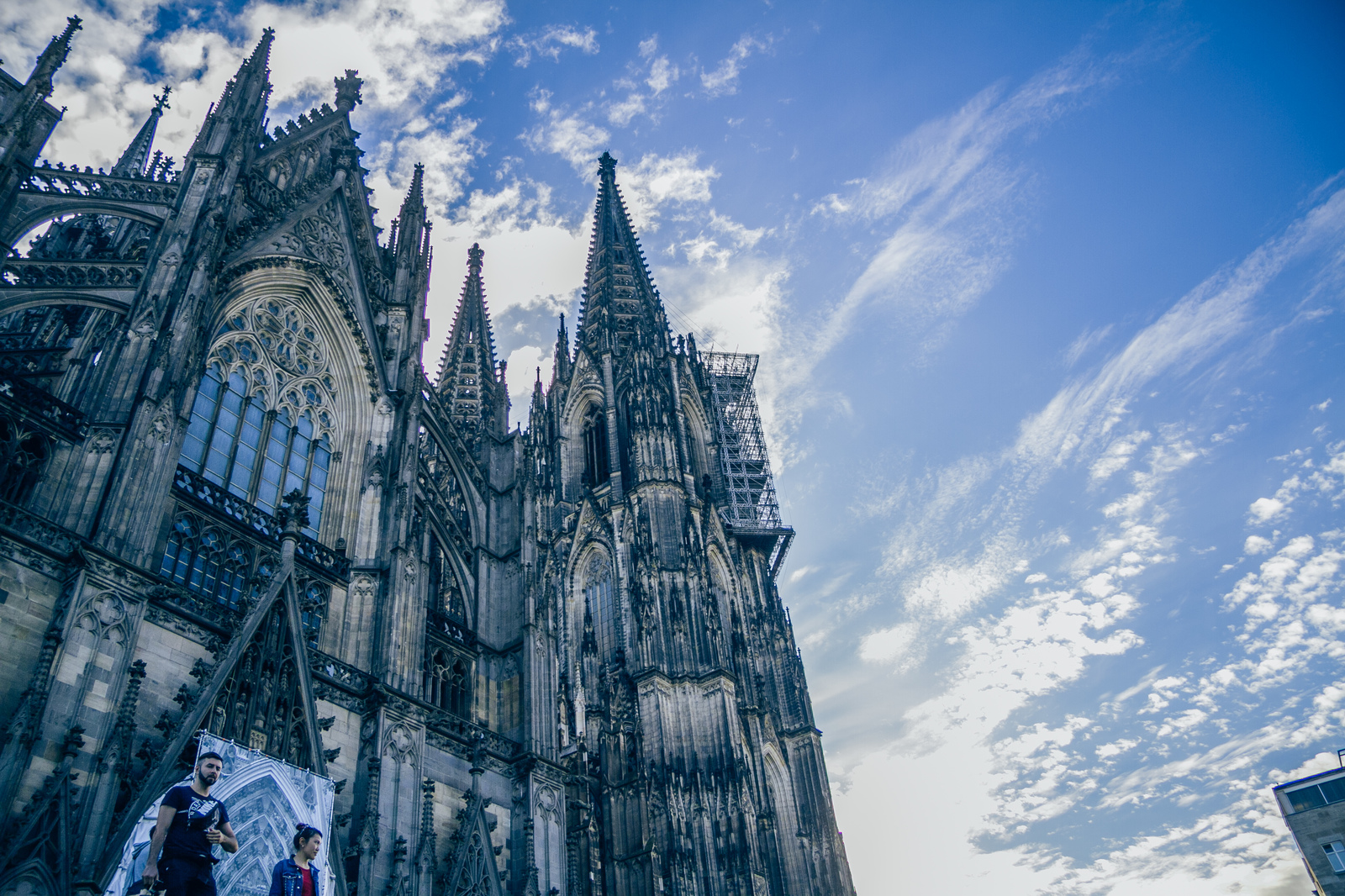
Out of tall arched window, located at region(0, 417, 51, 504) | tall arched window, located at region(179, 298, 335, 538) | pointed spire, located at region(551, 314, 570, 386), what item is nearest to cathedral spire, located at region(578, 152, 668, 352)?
pointed spire, located at region(551, 314, 570, 386)

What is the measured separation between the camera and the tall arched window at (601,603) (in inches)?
1544

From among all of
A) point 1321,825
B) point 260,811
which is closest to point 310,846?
point 260,811

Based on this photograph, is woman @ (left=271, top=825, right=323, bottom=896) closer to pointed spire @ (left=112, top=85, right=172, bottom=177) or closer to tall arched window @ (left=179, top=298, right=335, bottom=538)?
tall arched window @ (left=179, top=298, right=335, bottom=538)

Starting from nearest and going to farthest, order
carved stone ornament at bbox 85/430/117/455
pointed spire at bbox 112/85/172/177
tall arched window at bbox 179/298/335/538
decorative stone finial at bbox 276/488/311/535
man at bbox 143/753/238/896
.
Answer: man at bbox 143/753/238/896, carved stone ornament at bbox 85/430/117/455, decorative stone finial at bbox 276/488/311/535, tall arched window at bbox 179/298/335/538, pointed spire at bbox 112/85/172/177

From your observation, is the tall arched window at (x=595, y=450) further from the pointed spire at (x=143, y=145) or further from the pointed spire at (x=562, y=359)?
the pointed spire at (x=143, y=145)

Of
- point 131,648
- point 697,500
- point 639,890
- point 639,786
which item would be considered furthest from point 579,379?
point 131,648

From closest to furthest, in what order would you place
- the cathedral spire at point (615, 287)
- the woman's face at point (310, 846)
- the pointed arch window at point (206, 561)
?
the woman's face at point (310, 846), the pointed arch window at point (206, 561), the cathedral spire at point (615, 287)

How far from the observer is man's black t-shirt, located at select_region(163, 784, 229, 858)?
27.1 ft

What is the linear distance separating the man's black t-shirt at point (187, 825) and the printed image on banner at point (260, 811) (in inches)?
110

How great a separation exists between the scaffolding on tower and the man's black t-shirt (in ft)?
129

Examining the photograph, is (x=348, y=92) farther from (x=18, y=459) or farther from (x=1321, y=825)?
(x=1321, y=825)

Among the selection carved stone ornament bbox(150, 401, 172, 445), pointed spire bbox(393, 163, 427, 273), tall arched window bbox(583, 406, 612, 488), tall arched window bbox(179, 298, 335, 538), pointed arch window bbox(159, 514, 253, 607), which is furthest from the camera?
tall arched window bbox(583, 406, 612, 488)

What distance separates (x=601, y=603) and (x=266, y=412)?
24.3 meters

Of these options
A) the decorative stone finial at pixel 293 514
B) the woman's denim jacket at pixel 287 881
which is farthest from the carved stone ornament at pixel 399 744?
the woman's denim jacket at pixel 287 881
